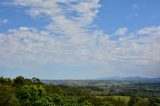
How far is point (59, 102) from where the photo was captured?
404ft

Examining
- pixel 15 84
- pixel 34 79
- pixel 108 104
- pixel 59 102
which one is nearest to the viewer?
pixel 59 102

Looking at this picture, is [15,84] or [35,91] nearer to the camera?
[35,91]

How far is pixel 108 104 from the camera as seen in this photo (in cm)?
15112

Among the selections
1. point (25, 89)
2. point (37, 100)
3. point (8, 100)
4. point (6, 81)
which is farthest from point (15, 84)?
point (8, 100)

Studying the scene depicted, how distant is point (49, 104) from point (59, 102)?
12.9m

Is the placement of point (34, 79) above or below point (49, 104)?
above

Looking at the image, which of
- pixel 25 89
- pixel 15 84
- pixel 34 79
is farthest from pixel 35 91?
pixel 34 79

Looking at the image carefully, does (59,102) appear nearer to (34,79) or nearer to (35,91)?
(35,91)

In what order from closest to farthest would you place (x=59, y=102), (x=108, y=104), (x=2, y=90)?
1. (x=2, y=90)
2. (x=59, y=102)
3. (x=108, y=104)

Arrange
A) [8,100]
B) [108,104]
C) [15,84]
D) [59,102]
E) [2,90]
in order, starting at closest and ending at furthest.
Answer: [8,100] → [2,90] → [59,102] → [108,104] → [15,84]

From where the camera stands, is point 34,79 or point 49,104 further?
point 34,79

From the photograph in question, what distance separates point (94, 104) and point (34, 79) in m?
41.9

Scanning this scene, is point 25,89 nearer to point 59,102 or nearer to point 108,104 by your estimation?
point 59,102

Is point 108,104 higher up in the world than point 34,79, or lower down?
lower down
